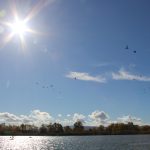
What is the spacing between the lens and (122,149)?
485ft

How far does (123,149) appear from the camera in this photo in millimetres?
147500

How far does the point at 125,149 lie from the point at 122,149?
113 centimetres

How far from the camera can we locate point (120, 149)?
148 meters

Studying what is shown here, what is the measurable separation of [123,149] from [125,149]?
0.78 metres

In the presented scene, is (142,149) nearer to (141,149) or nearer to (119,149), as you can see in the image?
(141,149)

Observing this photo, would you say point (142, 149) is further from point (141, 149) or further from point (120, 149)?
point (120, 149)

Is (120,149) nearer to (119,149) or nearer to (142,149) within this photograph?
(119,149)

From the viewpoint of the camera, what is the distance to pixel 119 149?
14800 cm

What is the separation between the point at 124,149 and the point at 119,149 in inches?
75.0

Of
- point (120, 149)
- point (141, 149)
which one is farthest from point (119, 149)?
point (141, 149)

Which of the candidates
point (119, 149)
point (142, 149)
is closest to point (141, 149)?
point (142, 149)

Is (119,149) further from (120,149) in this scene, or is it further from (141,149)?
(141,149)

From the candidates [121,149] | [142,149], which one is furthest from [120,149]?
[142,149]

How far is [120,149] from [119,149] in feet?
1.42
